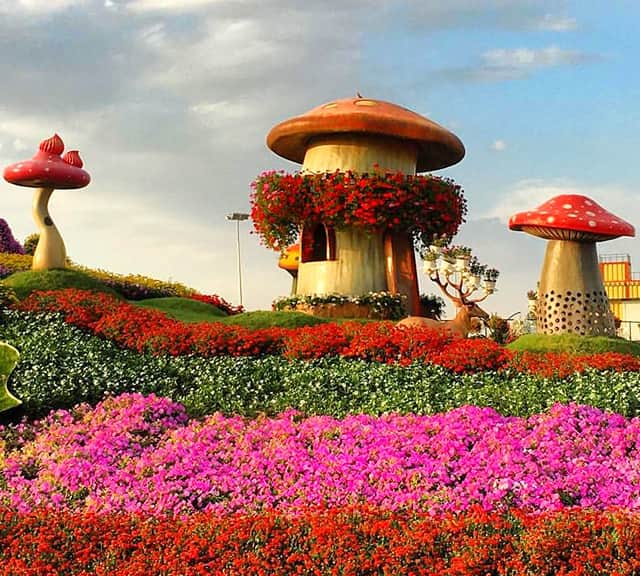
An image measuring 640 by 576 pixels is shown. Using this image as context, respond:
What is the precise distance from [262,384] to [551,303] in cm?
513

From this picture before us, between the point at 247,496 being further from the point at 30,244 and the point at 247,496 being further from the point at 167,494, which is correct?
the point at 30,244

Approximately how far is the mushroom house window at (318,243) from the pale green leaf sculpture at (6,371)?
8992mm

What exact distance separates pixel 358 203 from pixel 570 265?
498cm

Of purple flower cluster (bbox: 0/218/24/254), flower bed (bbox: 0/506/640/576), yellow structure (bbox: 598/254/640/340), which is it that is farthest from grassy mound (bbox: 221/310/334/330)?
yellow structure (bbox: 598/254/640/340)

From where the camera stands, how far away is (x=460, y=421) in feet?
23.2

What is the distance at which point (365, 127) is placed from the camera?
15773mm

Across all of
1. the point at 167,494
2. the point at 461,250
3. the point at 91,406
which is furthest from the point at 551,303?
the point at 167,494

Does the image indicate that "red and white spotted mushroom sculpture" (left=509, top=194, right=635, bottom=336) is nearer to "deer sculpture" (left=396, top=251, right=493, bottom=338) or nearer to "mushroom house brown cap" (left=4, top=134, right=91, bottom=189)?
"deer sculpture" (left=396, top=251, right=493, bottom=338)

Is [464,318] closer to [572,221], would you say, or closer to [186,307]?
[572,221]

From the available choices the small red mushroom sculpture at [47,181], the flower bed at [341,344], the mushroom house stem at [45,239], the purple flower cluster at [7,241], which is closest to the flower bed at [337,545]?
the flower bed at [341,344]

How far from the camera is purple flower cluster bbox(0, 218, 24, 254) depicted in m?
27.4

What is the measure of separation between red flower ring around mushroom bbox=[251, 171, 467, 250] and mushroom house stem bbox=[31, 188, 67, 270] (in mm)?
4102

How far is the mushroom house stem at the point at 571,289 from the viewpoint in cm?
1195

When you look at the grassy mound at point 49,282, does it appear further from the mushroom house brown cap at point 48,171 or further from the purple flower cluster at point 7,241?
the purple flower cluster at point 7,241
